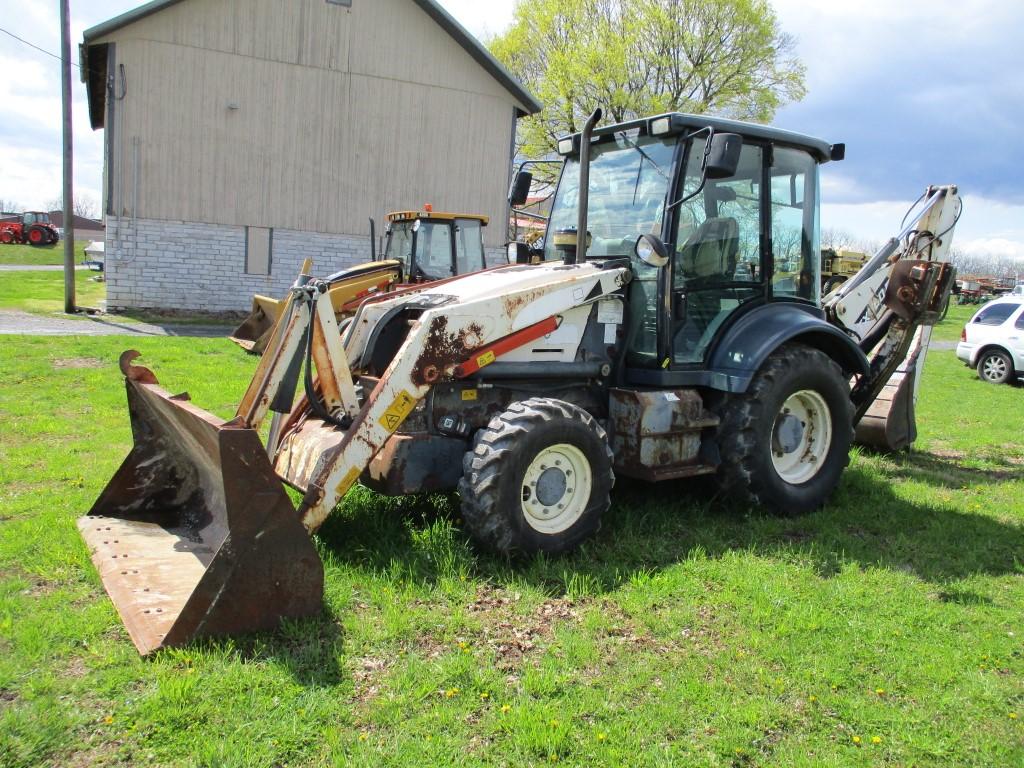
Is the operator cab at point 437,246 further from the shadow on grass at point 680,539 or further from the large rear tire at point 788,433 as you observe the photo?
the large rear tire at point 788,433

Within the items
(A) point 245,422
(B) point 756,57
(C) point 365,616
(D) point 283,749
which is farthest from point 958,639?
(B) point 756,57

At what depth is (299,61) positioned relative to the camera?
63.1 ft

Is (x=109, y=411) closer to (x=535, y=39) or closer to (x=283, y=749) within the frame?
(x=283, y=749)

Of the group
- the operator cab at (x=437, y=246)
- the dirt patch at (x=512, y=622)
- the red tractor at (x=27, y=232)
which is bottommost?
the dirt patch at (x=512, y=622)

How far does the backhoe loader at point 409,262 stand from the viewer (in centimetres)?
1276

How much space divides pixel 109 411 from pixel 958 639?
7.85 meters

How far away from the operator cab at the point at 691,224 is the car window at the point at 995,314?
1211 centimetres

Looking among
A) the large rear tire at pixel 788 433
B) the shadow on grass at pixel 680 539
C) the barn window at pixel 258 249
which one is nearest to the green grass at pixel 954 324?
the barn window at pixel 258 249

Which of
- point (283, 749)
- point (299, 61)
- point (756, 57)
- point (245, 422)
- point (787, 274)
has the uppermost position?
point (756, 57)

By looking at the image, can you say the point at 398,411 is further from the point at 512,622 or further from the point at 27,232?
the point at 27,232

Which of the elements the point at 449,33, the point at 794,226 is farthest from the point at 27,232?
the point at 794,226

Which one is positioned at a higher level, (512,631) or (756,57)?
(756,57)

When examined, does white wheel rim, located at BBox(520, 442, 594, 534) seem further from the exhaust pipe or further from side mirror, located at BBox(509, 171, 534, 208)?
side mirror, located at BBox(509, 171, 534, 208)

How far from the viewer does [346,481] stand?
425cm
